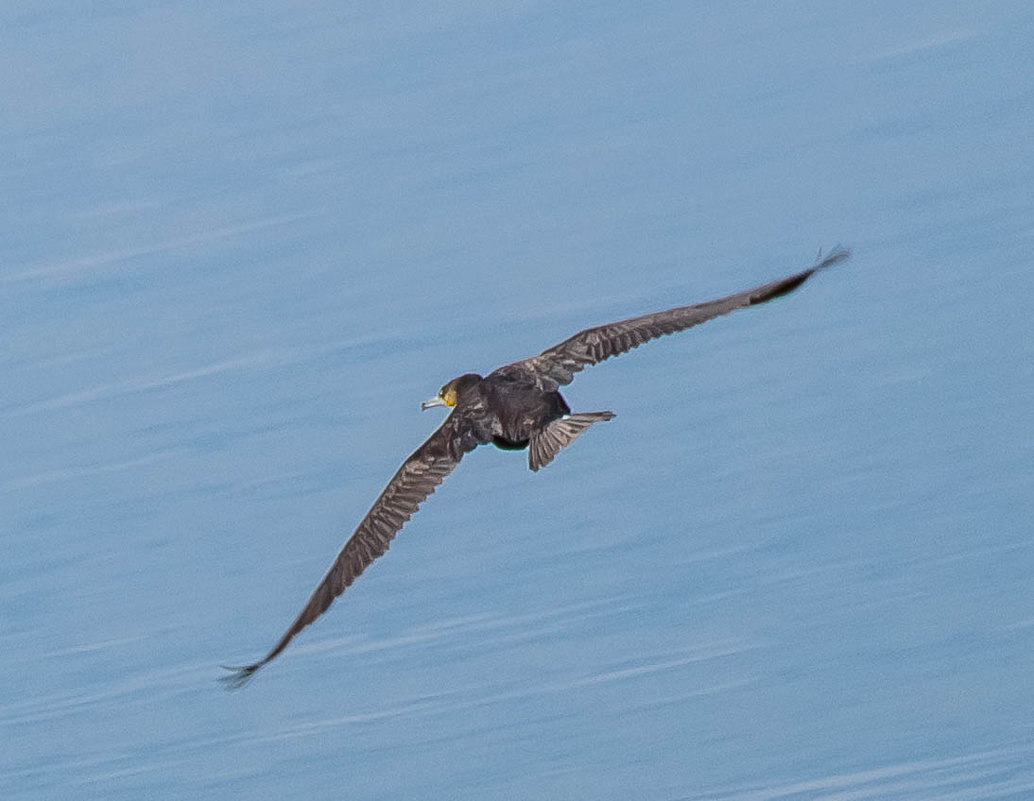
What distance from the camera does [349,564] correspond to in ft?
16.5

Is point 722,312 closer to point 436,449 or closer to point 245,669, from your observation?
point 436,449

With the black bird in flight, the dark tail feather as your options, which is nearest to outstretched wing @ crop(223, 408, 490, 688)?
the black bird in flight

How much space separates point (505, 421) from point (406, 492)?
347mm

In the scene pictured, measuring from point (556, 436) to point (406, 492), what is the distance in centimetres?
54

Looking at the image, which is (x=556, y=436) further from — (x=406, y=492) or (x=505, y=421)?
(x=406, y=492)

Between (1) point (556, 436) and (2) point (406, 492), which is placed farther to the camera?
(2) point (406, 492)

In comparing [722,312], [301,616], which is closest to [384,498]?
[301,616]

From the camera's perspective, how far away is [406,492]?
526 cm

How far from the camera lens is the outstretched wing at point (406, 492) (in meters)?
5.07

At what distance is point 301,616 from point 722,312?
4.00ft

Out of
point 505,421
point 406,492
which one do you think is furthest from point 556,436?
point 406,492

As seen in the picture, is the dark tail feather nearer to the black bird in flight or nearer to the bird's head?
the black bird in flight

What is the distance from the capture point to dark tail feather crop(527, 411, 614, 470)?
485 cm

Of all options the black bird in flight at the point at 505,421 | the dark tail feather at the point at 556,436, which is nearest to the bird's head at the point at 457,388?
the black bird in flight at the point at 505,421
